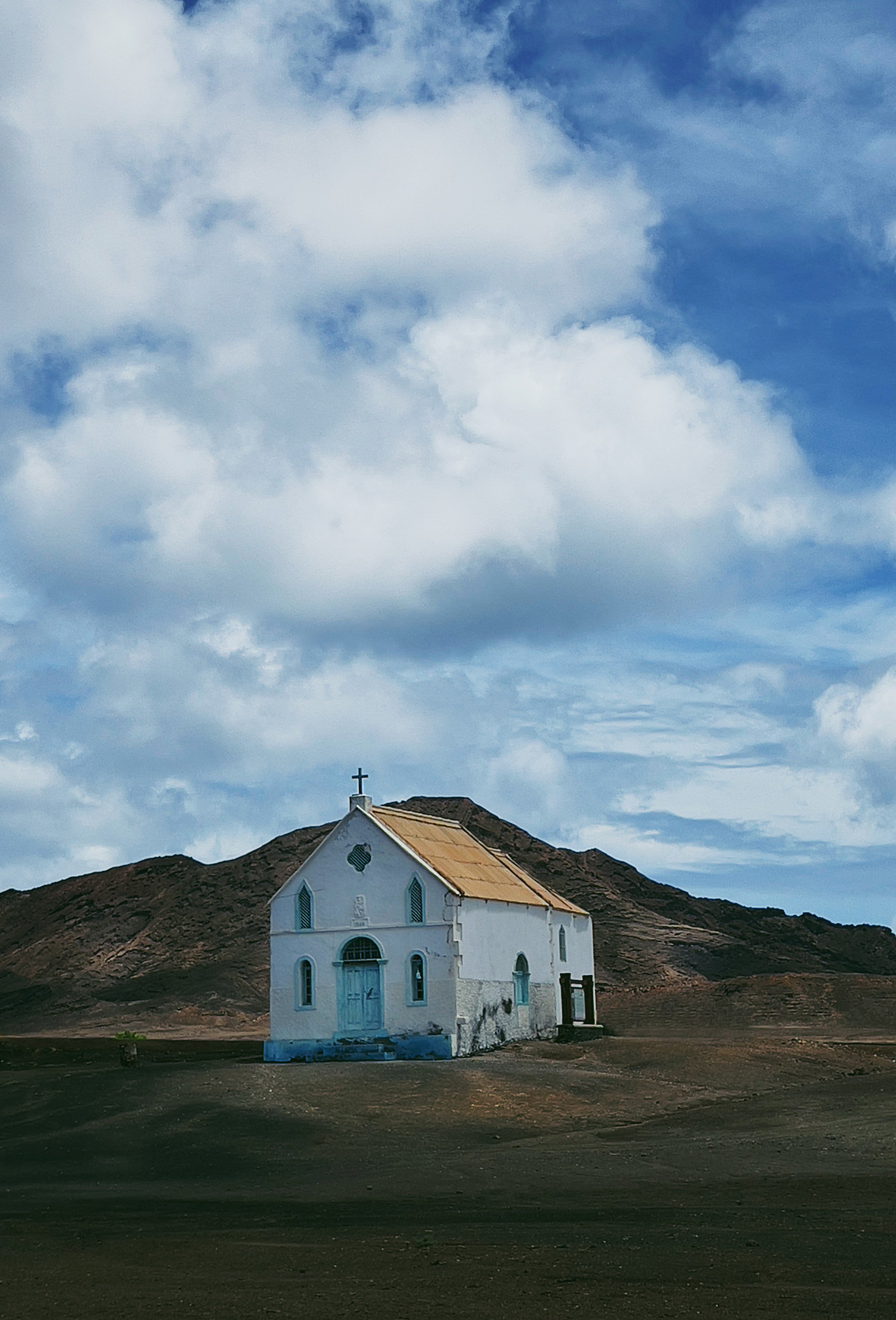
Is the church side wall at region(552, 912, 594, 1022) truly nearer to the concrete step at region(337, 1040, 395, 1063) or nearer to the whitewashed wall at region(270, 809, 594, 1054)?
the whitewashed wall at region(270, 809, 594, 1054)

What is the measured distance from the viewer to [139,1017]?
71.7 metres

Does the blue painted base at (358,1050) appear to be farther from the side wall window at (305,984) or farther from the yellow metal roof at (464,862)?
the yellow metal roof at (464,862)

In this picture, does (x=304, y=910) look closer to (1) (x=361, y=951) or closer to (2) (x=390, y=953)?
(1) (x=361, y=951)

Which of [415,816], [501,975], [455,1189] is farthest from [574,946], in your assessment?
[455,1189]

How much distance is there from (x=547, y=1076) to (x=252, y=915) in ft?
182

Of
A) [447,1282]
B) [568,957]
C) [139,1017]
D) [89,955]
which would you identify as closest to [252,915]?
[89,955]

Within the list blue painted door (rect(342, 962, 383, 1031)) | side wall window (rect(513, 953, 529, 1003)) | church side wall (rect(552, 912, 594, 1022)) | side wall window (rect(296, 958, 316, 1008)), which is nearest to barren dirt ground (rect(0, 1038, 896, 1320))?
blue painted door (rect(342, 962, 383, 1031))

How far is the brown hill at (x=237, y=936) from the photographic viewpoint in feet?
260

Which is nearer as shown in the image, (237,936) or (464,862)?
(464,862)

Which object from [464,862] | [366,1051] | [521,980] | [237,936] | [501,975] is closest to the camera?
[366,1051]

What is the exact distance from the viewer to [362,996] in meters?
42.2

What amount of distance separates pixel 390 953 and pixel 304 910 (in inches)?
129

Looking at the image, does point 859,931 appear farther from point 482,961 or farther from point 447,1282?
point 447,1282

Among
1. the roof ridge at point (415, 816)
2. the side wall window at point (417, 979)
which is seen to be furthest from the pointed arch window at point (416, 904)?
the roof ridge at point (415, 816)
